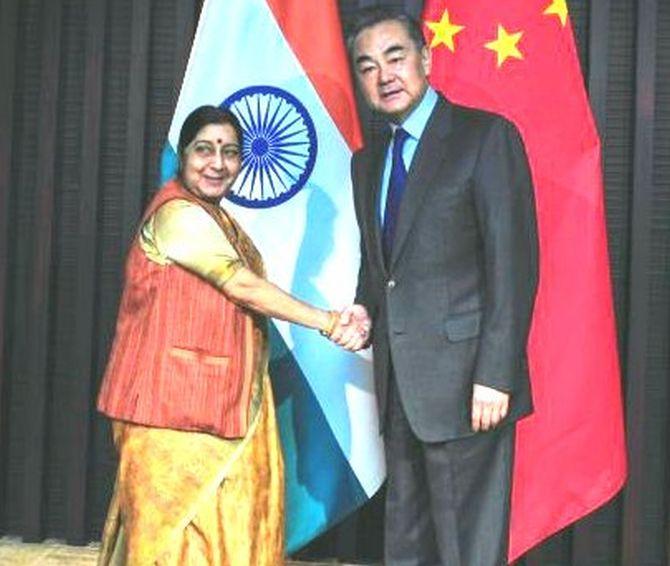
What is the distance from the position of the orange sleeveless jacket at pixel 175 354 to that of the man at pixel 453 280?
385mm

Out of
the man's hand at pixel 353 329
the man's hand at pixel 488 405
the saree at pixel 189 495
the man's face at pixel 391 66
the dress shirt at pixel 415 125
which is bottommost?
the saree at pixel 189 495

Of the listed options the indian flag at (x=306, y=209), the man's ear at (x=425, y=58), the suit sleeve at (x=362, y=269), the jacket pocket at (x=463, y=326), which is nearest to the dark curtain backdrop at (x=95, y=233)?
the indian flag at (x=306, y=209)

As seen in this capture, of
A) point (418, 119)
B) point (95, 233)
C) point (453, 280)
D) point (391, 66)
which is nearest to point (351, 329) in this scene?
point (453, 280)

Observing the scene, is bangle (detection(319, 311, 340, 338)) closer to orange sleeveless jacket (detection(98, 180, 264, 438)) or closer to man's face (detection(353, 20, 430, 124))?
orange sleeveless jacket (detection(98, 180, 264, 438))

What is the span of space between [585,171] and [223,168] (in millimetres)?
A: 1086

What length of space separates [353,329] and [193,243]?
44cm

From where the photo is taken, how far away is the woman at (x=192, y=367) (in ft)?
6.95

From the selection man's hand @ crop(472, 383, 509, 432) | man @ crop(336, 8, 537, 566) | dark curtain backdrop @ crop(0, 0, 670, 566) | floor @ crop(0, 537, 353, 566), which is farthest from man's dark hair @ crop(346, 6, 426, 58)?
floor @ crop(0, 537, 353, 566)

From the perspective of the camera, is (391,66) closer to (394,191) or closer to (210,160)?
(394,191)

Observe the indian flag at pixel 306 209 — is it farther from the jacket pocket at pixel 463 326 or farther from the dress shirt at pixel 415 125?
the jacket pocket at pixel 463 326

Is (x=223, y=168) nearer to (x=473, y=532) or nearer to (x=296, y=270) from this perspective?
(x=296, y=270)

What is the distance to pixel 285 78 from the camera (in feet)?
9.12

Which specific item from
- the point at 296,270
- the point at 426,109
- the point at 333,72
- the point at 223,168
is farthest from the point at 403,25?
the point at 296,270

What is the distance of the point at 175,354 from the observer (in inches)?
83.4
